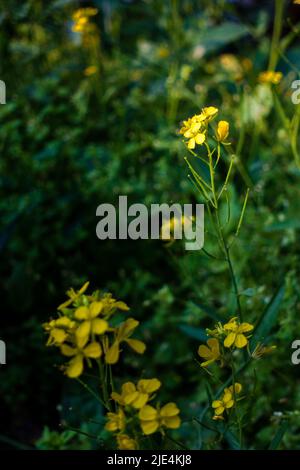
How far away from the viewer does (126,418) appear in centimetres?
69

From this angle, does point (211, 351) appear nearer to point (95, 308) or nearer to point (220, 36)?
point (95, 308)

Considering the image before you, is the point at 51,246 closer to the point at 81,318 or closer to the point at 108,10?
the point at 81,318

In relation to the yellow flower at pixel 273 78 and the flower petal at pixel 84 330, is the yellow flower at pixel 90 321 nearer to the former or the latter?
the flower petal at pixel 84 330

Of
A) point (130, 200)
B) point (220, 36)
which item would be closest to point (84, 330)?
point (130, 200)

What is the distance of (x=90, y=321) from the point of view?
65cm

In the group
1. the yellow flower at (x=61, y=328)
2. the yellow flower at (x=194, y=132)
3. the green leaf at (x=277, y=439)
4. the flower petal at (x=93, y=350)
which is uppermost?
the yellow flower at (x=194, y=132)

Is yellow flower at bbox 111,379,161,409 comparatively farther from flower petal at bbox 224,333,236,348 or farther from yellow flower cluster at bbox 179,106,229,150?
yellow flower cluster at bbox 179,106,229,150

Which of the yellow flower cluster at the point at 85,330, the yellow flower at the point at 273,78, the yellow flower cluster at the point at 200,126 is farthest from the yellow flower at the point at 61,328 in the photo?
the yellow flower at the point at 273,78

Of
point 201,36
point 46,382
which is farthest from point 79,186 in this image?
point 201,36

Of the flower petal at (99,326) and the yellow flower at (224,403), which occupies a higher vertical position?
the flower petal at (99,326)

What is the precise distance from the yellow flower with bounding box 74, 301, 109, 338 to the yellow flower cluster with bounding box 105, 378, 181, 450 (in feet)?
0.27

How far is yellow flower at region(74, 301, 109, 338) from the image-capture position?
0.63 metres

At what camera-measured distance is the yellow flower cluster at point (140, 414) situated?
2.14 feet

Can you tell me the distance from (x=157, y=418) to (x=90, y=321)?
132mm
